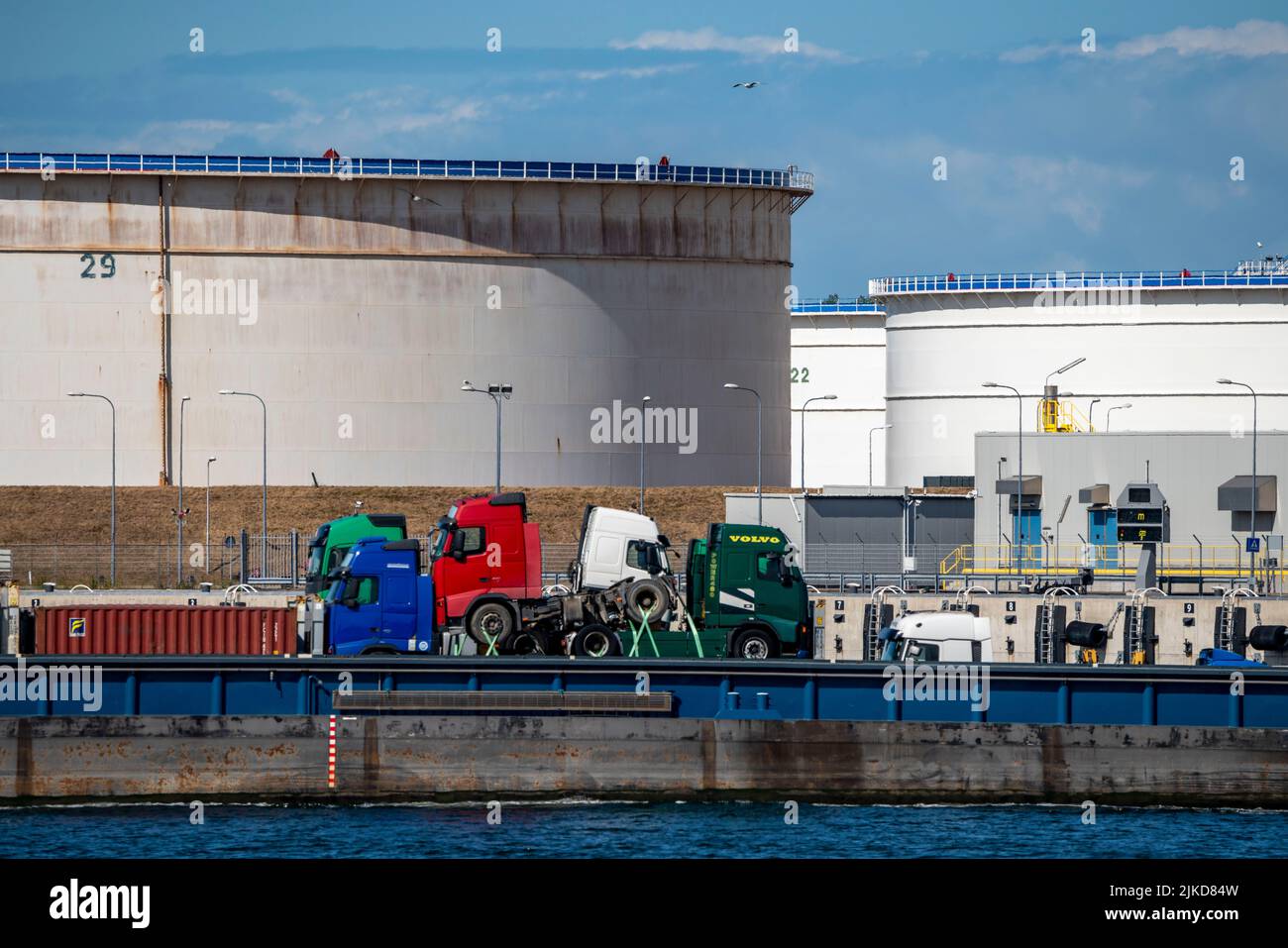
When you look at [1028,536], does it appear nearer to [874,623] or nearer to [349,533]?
[874,623]

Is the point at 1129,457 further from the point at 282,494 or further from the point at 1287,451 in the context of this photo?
the point at 282,494

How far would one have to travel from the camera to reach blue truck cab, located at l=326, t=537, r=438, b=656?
29.8 m

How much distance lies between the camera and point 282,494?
63500 mm

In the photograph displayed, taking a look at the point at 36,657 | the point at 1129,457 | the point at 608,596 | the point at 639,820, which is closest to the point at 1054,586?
the point at 1129,457

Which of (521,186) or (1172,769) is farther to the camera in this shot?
(521,186)

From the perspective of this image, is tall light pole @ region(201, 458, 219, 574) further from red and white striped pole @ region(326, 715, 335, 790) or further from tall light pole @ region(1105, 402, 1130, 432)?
tall light pole @ region(1105, 402, 1130, 432)

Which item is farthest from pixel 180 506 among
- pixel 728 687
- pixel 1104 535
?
pixel 728 687

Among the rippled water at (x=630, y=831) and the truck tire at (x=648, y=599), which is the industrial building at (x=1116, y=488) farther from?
the rippled water at (x=630, y=831)

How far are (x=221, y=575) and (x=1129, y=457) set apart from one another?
2814cm

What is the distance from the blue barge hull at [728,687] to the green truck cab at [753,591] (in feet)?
18.6

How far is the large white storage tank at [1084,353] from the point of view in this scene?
72.5 m

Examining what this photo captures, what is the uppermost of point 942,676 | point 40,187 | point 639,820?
point 40,187

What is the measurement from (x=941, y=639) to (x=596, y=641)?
6.01m

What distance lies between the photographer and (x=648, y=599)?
1261 inches
